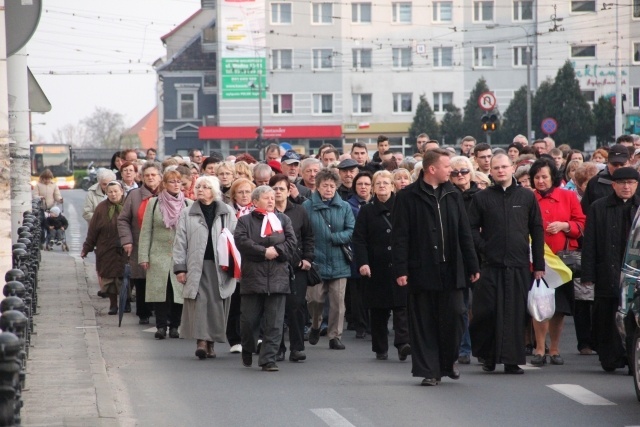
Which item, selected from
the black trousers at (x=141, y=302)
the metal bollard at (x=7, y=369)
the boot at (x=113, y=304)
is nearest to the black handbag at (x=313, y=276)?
the black trousers at (x=141, y=302)

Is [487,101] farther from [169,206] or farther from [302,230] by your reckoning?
[302,230]

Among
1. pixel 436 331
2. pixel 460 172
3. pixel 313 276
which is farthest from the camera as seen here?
pixel 460 172

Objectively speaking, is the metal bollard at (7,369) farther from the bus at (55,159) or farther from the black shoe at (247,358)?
the bus at (55,159)

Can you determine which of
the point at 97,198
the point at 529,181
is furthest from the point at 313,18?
the point at 529,181

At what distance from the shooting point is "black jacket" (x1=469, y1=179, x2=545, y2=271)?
1152 centimetres

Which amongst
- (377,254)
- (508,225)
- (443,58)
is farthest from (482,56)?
(508,225)

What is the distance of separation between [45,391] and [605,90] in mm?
77365

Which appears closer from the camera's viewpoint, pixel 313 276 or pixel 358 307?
pixel 313 276

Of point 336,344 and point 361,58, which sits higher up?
point 361,58

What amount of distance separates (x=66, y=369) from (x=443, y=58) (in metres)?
76.4

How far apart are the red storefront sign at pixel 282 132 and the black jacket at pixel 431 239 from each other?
75985mm

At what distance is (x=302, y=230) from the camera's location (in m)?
12.9

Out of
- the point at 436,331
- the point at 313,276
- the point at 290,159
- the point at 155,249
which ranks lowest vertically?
the point at 436,331

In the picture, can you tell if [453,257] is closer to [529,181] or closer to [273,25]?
[529,181]
